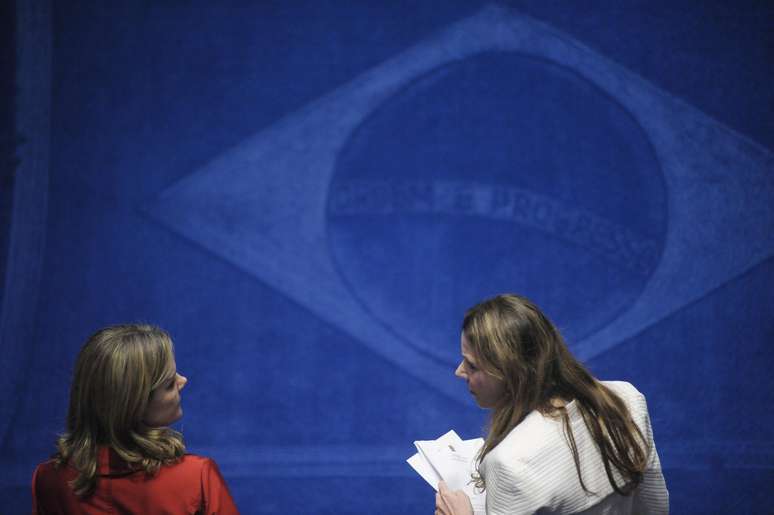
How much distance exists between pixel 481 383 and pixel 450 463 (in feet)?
1.05

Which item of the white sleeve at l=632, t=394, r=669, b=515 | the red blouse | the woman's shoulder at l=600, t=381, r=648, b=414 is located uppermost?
the woman's shoulder at l=600, t=381, r=648, b=414

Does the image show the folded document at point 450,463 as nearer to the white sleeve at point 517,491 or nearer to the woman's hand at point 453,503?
the woman's hand at point 453,503

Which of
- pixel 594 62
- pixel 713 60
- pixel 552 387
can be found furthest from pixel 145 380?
pixel 713 60

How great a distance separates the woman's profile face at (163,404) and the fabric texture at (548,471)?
1.95ft

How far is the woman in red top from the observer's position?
1417 mm

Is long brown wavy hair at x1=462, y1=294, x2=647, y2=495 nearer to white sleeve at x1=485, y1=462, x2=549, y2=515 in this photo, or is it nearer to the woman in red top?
white sleeve at x1=485, y1=462, x2=549, y2=515

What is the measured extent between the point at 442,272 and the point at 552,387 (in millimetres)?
2325

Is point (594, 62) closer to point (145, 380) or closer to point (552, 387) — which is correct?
point (552, 387)

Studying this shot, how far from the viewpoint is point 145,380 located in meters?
1.44

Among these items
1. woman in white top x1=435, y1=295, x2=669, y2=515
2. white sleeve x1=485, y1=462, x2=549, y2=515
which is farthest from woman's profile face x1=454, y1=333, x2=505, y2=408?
white sleeve x1=485, y1=462, x2=549, y2=515

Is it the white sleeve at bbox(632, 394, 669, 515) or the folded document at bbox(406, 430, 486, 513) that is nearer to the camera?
the white sleeve at bbox(632, 394, 669, 515)

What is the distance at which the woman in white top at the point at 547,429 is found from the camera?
1402mm

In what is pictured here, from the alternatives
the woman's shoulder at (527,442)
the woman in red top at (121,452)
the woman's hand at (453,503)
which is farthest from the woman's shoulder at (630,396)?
the woman in red top at (121,452)

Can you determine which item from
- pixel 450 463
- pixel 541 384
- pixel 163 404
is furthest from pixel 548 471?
pixel 163 404
